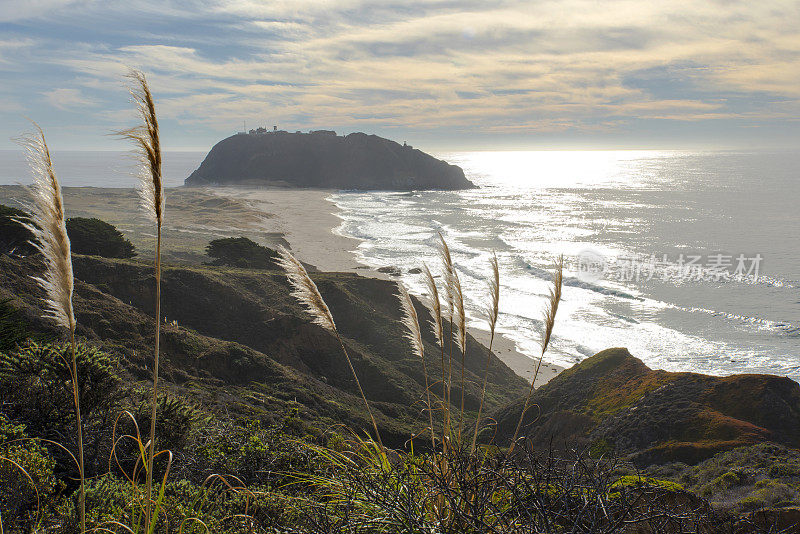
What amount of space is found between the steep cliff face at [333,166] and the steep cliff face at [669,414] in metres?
123

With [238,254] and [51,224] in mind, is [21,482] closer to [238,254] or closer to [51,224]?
[51,224]

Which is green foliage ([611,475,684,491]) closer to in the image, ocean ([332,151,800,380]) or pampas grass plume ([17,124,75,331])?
A: pampas grass plume ([17,124,75,331])

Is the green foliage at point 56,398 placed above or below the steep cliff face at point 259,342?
above

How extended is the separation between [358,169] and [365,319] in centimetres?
12202

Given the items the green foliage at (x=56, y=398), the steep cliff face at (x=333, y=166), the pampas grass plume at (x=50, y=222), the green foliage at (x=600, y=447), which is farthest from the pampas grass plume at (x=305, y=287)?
the steep cliff face at (x=333, y=166)

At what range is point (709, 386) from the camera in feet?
26.9

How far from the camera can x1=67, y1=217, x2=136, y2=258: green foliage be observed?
64.4 ft

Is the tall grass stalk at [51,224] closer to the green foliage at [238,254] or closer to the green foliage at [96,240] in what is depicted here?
the green foliage at [96,240]

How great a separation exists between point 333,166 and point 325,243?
303ft

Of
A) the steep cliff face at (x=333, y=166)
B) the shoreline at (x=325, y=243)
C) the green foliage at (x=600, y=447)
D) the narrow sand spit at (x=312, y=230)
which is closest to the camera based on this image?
the green foliage at (x=600, y=447)

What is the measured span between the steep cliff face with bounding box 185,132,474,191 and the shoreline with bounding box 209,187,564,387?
1506 inches

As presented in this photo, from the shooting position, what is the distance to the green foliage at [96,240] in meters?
19.6

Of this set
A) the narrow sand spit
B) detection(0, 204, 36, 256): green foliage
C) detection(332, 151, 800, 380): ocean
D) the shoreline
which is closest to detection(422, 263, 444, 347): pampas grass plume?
the shoreline

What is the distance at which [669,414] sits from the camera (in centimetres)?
768
